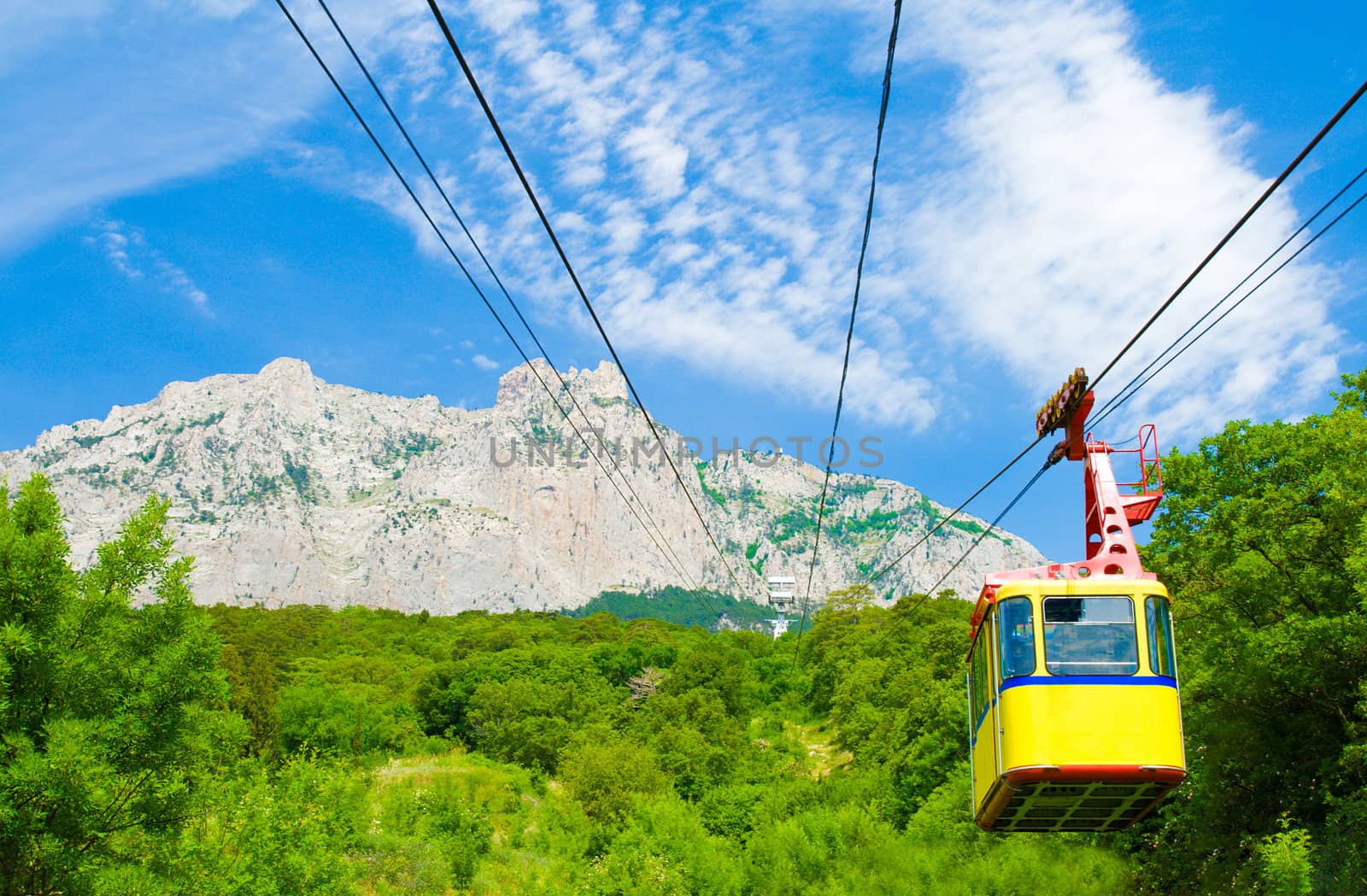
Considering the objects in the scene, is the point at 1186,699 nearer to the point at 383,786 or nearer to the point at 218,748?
the point at 218,748

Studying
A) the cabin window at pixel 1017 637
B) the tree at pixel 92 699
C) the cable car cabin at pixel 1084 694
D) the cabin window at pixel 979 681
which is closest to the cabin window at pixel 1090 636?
the cable car cabin at pixel 1084 694

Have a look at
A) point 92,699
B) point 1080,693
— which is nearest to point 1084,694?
point 1080,693

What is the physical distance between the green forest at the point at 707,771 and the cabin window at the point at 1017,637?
13.1m

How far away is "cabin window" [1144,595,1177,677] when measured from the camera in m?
12.9

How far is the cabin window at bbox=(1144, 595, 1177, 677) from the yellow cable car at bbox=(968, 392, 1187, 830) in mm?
13

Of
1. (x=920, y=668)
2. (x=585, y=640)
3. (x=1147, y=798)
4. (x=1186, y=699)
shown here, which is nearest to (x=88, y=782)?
(x=1147, y=798)

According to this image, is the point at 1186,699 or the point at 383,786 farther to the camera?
the point at 383,786

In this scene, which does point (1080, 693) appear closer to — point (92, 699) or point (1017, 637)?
point (1017, 637)

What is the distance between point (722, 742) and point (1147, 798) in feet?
180

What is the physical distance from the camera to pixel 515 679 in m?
78.8

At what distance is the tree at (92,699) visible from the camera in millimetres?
20391

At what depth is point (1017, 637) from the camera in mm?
13242

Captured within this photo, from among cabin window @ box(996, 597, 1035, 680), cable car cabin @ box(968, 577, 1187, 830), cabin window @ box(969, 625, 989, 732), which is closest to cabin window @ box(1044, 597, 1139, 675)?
cable car cabin @ box(968, 577, 1187, 830)

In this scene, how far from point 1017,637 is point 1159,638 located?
1.73 m
